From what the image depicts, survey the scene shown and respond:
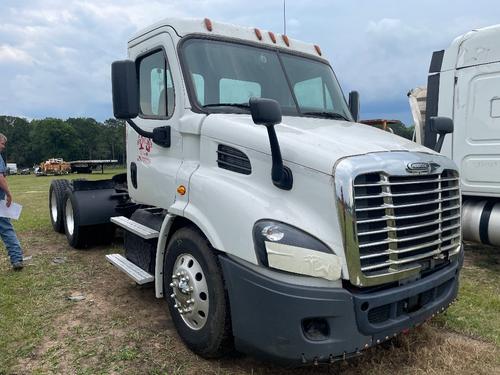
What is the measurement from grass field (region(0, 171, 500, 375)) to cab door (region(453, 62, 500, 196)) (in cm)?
129

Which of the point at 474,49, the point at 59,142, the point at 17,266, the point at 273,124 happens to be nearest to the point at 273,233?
the point at 273,124

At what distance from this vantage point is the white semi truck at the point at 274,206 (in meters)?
2.83

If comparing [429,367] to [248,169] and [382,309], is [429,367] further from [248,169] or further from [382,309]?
[248,169]

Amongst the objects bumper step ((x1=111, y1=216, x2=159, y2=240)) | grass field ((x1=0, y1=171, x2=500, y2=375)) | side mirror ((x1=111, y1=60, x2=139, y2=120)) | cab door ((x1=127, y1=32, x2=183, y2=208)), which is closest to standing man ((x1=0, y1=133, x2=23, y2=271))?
grass field ((x1=0, y1=171, x2=500, y2=375))

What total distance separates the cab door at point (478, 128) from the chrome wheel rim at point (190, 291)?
457cm

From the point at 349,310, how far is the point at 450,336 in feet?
5.57

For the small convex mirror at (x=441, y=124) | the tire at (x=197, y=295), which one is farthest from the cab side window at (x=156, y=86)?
the small convex mirror at (x=441, y=124)

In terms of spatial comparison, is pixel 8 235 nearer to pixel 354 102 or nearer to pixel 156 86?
pixel 156 86

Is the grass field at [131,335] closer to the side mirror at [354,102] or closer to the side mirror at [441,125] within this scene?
the side mirror at [441,125]

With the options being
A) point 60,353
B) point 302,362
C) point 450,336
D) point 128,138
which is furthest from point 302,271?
point 128,138

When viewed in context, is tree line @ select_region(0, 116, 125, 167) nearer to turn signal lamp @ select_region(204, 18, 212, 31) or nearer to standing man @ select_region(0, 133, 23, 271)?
standing man @ select_region(0, 133, 23, 271)

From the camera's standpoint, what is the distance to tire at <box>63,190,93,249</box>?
6994mm

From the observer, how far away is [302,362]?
2840 millimetres

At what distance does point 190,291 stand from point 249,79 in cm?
191
